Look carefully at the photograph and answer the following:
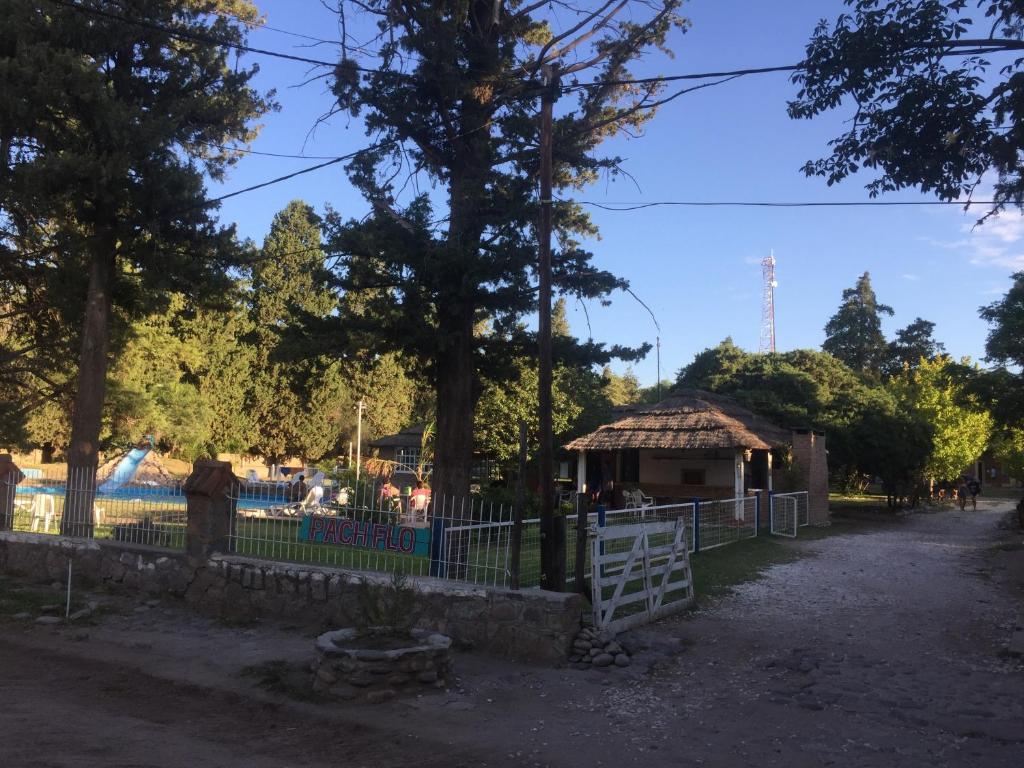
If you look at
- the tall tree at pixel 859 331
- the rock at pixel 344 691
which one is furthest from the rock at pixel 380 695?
the tall tree at pixel 859 331

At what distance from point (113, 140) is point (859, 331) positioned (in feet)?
191

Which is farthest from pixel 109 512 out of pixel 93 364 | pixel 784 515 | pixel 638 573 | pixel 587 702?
pixel 784 515

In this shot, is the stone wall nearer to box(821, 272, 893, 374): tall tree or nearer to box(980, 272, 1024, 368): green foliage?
box(980, 272, 1024, 368): green foliage

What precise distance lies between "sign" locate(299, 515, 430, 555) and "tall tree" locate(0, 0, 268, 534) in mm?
5053

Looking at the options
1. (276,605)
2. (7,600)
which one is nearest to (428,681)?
(276,605)

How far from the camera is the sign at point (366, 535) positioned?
8.77m

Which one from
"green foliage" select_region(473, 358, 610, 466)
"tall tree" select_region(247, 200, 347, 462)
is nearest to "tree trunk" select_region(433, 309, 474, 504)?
"green foliage" select_region(473, 358, 610, 466)

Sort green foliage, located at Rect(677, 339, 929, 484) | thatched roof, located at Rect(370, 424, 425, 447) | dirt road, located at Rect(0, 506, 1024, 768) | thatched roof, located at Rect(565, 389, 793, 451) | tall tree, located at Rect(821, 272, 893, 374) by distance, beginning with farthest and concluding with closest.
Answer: tall tree, located at Rect(821, 272, 893, 374) → thatched roof, located at Rect(370, 424, 425, 447) → green foliage, located at Rect(677, 339, 929, 484) → thatched roof, located at Rect(565, 389, 793, 451) → dirt road, located at Rect(0, 506, 1024, 768)

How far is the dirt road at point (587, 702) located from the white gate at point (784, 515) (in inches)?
372

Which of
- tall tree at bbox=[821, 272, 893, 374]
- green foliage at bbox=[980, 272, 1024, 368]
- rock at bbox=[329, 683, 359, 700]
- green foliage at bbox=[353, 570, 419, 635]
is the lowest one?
rock at bbox=[329, 683, 359, 700]

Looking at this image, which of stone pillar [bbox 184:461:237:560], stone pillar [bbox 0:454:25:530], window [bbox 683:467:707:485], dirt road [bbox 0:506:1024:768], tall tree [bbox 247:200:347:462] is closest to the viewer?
dirt road [bbox 0:506:1024:768]

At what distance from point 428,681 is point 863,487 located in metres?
42.0

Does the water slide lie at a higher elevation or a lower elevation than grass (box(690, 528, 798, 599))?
higher

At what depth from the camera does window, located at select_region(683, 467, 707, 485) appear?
2638 cm
